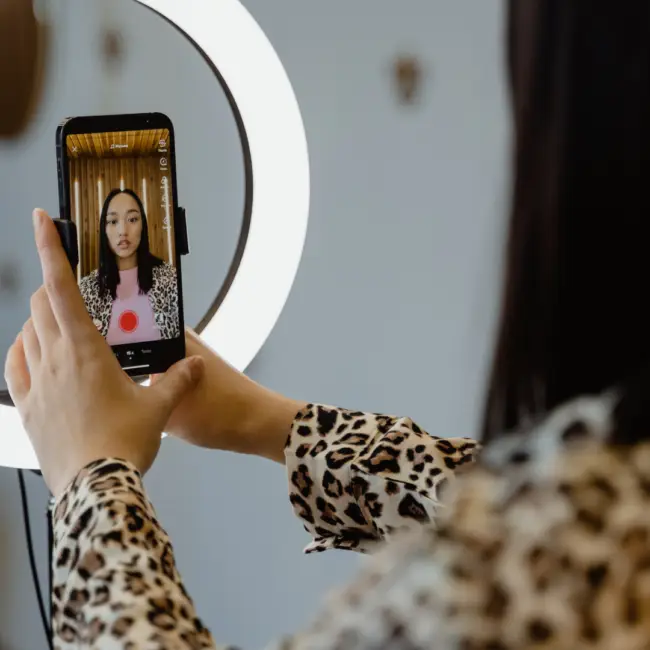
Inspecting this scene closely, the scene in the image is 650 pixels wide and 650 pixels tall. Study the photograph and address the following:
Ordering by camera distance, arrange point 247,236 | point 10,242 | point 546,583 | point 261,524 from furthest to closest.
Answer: point 261,524 < point 10,242 < point 247,236 < point 546,583

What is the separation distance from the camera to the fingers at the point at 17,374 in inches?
20.2

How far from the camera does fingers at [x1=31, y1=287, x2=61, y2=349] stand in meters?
0.50

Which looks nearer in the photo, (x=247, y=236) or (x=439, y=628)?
(x=439, y=628)

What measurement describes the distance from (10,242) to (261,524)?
1.21 feet

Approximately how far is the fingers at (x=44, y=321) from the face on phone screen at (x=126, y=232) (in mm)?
25

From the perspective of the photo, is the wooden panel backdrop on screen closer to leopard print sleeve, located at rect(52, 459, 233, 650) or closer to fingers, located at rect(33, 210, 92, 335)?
fingers, located at rect(33, 210, 92, 335)

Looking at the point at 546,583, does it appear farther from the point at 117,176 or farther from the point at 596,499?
the point at 117,176

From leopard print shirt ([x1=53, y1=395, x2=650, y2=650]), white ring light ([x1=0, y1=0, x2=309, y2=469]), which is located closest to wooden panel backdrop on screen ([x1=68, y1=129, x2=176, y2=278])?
white ring light ([x1=0, y1=0, x2=309, y2=469])

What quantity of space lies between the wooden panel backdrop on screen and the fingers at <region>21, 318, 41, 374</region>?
4 cm

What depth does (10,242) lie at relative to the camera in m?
0.78

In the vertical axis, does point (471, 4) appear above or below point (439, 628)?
above

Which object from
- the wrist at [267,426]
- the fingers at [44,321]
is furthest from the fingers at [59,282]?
the wrist at [267,426]

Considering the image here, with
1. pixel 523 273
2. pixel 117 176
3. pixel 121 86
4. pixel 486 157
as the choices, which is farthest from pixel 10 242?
pixel 523 273

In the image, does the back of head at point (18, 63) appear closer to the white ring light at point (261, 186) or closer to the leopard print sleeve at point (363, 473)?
the white ring light at point (261, 186)
